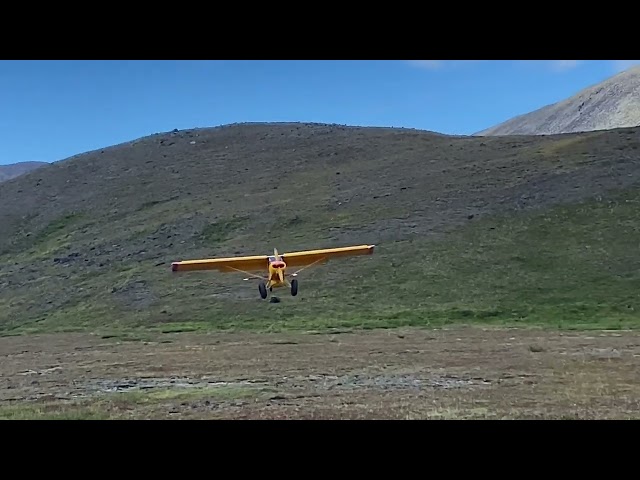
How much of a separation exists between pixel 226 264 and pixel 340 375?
5137 mm

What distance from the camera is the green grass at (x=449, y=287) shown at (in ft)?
80.2

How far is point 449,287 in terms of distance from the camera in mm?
27031

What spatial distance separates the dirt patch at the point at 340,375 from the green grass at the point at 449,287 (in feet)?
8.95

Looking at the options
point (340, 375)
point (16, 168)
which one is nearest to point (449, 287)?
point (340, 375)

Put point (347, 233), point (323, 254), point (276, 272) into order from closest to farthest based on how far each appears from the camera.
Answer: point (276, 272) → point (323, 254) → point (347, 233)

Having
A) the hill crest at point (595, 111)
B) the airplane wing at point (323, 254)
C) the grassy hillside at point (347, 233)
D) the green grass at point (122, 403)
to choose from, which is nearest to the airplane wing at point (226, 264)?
the airplane wing at point (323, 254)

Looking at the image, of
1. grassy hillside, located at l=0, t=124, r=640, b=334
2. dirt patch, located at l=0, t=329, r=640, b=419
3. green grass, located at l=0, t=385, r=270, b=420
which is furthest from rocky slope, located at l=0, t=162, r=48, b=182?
green grass, located at l=0, t=385, r=270, b=420

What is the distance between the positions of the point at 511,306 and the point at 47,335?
1614cm

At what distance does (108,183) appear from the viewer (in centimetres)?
4753

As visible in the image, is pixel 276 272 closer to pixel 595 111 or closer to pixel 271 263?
pixel 271 263

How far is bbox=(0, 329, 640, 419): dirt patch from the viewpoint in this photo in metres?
10.2

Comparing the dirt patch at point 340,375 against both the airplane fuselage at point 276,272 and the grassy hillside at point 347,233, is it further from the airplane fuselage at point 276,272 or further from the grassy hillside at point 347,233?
the grassy hillside at point 347,233
